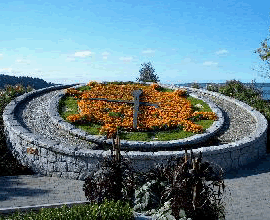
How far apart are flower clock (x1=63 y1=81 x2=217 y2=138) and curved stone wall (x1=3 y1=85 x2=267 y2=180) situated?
5.45 feet

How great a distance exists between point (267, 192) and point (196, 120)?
203 inches

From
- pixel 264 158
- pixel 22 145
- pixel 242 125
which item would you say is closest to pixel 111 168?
pixel 22 145

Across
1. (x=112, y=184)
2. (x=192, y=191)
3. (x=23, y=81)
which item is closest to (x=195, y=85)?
(x=112, y=184)

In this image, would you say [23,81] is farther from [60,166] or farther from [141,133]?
[60,166]

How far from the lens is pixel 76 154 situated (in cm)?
1005

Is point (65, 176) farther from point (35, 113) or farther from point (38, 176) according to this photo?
point (35, 113)

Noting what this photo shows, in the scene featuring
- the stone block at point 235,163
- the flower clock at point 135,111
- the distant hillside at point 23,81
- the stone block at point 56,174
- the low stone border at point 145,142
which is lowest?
the stone block at point 56,174

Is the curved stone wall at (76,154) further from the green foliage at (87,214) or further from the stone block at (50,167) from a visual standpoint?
the green foliage at (87,214)

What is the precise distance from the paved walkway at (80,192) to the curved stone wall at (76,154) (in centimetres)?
32

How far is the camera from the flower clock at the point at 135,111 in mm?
12977

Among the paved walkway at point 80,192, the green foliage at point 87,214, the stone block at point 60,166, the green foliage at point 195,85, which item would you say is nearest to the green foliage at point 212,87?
the green foliage at point 195,85

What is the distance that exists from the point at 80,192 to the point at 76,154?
3.77ft

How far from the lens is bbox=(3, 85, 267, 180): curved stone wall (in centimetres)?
1009

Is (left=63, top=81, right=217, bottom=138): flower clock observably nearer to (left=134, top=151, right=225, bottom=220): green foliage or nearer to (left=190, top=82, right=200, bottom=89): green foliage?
(left=190, top=82, right=200, bottom=89): green foliage
